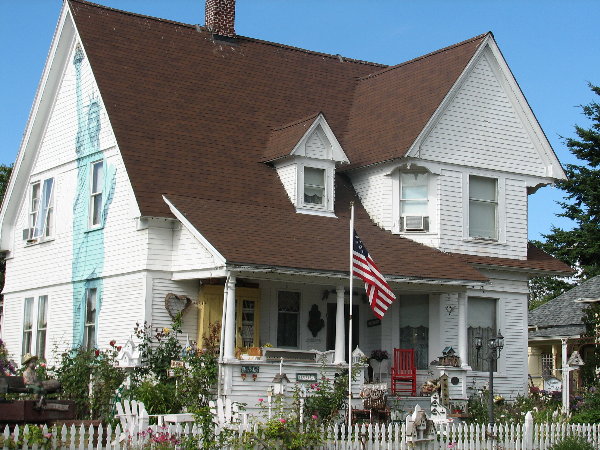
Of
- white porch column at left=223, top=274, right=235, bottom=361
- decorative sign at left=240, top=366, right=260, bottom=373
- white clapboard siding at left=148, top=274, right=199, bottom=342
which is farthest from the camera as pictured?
white clapboard siding at left=148, top=274, right=199, bottom=342

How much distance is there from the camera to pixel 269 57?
3023 cm

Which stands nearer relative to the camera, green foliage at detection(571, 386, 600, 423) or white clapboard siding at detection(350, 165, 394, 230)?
green foliage at detection(571, 386, 600, 423)

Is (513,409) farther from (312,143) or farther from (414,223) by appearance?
(312,143)

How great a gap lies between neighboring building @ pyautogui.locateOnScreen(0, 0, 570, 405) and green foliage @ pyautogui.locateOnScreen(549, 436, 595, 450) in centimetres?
491

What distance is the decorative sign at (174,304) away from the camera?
23234mm

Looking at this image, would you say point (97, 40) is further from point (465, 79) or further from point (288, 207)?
point (465, 79)

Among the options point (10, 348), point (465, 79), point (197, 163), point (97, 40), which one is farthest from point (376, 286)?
point (10, 348)

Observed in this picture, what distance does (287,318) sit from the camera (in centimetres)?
2467

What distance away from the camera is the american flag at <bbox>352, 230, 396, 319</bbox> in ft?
63.5

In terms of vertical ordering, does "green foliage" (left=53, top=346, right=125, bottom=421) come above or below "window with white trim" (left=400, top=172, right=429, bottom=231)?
below

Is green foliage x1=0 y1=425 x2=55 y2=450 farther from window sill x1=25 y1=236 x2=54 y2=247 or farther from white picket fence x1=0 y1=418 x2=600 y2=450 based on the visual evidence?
window sill x1=25 y1=236 x2=54 y2=247

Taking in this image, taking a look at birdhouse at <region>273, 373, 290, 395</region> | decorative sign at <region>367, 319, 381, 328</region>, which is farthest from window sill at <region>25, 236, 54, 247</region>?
birdhouse at <region>273, 373, 290, 395</region>

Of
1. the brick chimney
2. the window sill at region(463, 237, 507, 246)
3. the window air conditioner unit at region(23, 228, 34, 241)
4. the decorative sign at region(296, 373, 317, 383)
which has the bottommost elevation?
the decorative sign at region(296, 373, 317, 383)

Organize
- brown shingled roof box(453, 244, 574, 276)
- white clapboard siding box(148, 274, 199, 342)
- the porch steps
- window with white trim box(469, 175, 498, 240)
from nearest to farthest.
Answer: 1. the porch steps
2. white clapboard siding box(148, 274, 199, 342)
3. brown shingled roof box(453, 244, 574, 276)
4. window with white trim box(469, 175, 498, 240)
